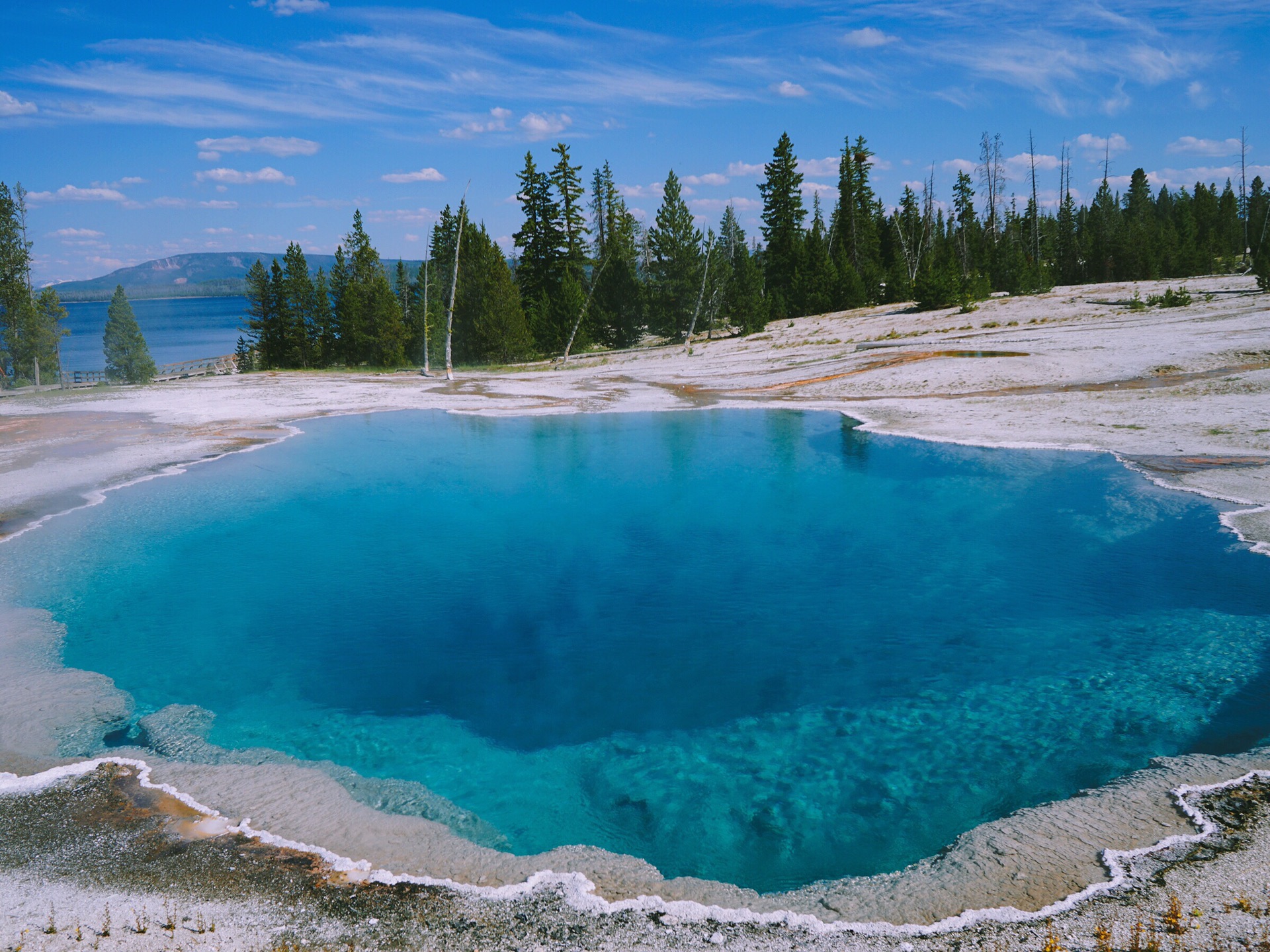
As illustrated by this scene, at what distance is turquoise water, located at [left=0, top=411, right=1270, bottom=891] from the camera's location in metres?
6.45

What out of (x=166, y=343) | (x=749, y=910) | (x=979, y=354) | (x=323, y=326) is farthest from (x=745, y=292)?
(x=166, y=343)

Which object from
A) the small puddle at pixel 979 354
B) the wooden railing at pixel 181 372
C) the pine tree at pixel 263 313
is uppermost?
the pine tree at pixel 263 313

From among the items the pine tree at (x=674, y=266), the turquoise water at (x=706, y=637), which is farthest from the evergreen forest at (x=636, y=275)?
the turquoise water at (x=706, y=637)

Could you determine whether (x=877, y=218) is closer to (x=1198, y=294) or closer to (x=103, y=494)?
(x=1198, y=294)

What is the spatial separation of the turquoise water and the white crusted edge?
2.07ft

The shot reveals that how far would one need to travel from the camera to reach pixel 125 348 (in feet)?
190

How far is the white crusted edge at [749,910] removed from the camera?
4578 millimetres

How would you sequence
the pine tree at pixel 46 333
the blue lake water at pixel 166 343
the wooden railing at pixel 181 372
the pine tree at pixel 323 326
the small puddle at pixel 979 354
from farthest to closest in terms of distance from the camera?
1. the blue lake water at pixel 166 343
2. the wooden railing at pixel 181 372
3. the pine tree at pixel 323 326
4. the pine tree at pixel 46 333
5. the small puddle at pixel 979 354

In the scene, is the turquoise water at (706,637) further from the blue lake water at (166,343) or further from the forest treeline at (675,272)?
the blue lake water at (166,343)

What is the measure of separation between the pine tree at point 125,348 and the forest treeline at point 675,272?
7338 mm

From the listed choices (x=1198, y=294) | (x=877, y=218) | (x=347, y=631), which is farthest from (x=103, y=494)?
(x=877, y=218)

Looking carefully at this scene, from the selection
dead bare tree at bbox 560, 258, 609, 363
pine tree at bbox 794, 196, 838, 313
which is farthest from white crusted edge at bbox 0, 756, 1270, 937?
pine tree at bbox 794, 196, 838, 313

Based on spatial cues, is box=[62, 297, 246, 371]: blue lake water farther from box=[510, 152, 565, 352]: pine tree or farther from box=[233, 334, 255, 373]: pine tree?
box=[510, 152, 565, 352]: pine tree

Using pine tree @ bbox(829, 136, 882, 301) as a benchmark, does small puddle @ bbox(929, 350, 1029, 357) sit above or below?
below
